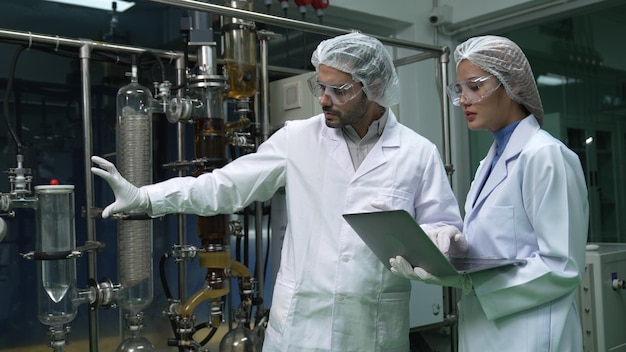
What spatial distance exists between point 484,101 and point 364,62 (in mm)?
432

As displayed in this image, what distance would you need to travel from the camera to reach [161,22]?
2.65 metres

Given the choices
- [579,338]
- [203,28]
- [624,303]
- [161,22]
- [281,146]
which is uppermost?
[161,22]

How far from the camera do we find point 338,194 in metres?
1.68

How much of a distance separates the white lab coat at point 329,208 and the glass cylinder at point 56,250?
0.99 ft

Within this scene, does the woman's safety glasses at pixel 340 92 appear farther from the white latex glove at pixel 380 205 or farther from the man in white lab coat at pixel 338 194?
the white latex glove at pixel 380 205

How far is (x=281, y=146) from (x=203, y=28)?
A: 0.54 meters

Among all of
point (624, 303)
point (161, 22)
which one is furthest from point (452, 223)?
point (161, 22)

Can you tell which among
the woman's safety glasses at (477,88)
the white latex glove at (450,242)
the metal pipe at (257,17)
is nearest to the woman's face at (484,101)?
the woman's safety glasses at (477,88)

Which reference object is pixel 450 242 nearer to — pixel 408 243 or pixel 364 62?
pixel 408 243

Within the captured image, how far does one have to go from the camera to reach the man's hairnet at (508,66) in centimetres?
140

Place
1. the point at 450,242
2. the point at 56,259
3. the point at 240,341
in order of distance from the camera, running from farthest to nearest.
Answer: the point at 240,341 → the point at 56,259 → the point at 450,242

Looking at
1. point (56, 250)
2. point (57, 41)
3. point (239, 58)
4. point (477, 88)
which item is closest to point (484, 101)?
point (477, 88)

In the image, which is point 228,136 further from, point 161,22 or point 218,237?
point 161,22

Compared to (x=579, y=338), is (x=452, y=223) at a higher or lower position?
higher
